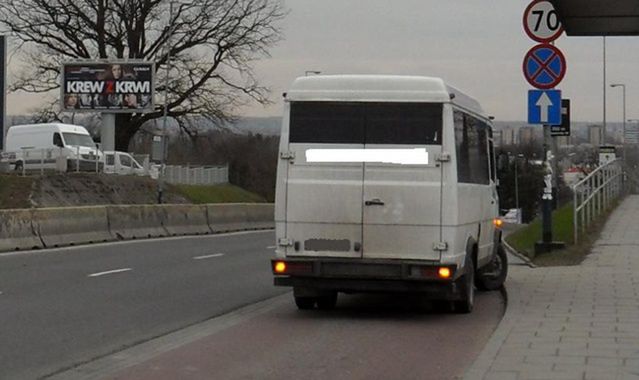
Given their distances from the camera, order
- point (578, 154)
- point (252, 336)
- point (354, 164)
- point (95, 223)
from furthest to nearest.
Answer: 1. point (578, 154)
2. point (95, 223)
3. point (354, 164)
4. point (252, 336)

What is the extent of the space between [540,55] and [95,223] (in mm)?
12627

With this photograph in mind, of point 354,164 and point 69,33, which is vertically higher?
point 69,33

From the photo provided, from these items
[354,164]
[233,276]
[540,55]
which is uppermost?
[540,55]

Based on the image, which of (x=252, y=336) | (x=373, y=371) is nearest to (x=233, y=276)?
(x=252, y=336)

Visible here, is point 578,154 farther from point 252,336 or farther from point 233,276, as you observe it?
point 252,336

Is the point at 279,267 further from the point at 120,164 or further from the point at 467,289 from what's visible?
the point at 120,164

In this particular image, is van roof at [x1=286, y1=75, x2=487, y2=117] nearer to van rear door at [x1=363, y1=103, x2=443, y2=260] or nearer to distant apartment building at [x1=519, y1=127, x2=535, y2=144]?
van rear door at [x1=363, y1=103, x2=443, y2=260]

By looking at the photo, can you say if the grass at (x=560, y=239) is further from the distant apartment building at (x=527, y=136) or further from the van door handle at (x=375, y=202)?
the distant apartment building at (x=527, y=136)

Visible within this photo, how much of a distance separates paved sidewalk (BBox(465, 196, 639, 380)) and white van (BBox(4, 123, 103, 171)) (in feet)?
109

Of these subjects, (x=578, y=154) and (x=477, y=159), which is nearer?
(x=477, y=159)

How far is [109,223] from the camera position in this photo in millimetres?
27297

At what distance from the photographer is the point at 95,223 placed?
2656cm

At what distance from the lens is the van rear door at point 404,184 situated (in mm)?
12328

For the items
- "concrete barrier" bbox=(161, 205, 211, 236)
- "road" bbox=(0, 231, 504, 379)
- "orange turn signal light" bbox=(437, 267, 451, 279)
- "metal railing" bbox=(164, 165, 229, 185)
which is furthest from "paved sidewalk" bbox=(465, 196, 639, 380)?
"metal railing" bbox=(164, 165, 229, 185)
